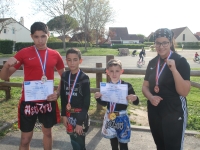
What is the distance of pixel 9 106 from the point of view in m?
6.14

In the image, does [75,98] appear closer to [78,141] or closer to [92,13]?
[78,141]

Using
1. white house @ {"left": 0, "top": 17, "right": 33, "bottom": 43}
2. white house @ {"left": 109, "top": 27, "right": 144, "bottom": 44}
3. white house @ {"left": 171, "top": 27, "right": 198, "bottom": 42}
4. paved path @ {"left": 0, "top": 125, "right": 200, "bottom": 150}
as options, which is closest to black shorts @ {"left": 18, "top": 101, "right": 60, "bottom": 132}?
paved path @ {"left": 0, "top": 125, "right": 200, "bottom": 150}

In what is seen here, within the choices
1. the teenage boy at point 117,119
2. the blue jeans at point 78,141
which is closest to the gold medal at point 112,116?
the teenage boy at point 117,119

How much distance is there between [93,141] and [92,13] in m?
36.2

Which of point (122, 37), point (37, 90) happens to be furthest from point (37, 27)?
point (122, 37)

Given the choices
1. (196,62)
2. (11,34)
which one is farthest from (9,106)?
(11,34)

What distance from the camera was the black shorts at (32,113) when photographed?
2.99 m

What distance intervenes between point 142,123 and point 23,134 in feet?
9.57

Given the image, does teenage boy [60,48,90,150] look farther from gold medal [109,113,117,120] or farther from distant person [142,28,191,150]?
distant person [142,28,191,150]

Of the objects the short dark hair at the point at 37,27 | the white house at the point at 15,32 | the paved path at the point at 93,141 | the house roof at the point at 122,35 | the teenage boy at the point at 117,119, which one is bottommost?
the paved path at the point at 93,141

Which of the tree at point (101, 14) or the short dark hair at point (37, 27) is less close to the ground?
the tree at point (101, 14)

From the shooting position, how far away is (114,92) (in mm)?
3006

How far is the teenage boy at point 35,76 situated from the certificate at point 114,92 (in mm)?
688

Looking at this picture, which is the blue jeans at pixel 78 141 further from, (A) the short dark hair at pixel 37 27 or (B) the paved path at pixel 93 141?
(A) the short dark hair at pixel 37 27
